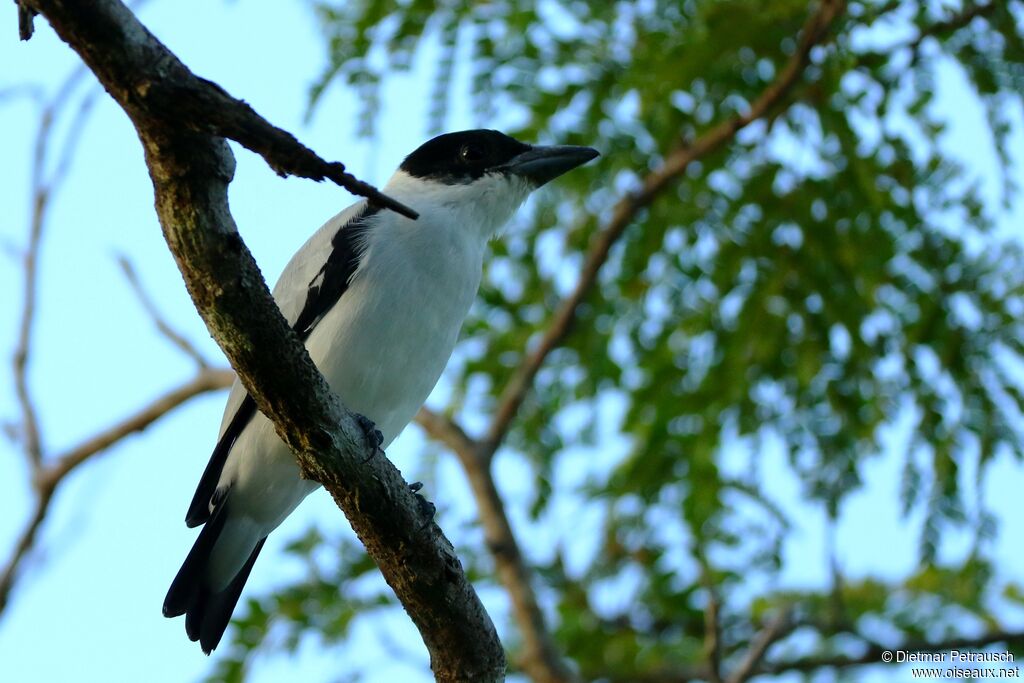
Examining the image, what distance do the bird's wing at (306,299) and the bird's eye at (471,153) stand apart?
92 centimetres

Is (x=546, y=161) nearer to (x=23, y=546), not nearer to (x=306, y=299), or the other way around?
(x=306, y=299)

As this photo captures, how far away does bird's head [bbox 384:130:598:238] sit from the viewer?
5.68 m

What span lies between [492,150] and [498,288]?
1.46 meters

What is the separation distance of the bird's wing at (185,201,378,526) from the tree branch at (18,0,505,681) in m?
1.25

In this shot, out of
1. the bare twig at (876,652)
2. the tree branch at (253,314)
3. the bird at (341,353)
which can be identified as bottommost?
the tree branch at (253,314)

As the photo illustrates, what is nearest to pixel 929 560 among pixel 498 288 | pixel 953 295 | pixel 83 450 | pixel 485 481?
pixel 953 295

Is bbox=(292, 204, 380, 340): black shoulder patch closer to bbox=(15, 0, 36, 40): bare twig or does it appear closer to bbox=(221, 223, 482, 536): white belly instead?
bbox=(221, 223, 482, 536): white belly

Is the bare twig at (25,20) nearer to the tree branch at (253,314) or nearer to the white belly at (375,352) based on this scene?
the tree branch at (253,314)

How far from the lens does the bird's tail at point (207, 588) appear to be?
16.3ft

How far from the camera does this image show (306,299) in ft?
16.1

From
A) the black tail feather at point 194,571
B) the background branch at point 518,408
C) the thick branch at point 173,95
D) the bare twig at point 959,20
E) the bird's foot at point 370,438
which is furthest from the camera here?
the background branch at point 518,408

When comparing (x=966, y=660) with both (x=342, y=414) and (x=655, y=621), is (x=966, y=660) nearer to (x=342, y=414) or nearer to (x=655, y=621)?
(x=655, y=621)

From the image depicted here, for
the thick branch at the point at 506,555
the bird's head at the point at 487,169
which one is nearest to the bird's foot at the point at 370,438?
the bird's head at the point at 487,169

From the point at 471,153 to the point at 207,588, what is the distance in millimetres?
2358
